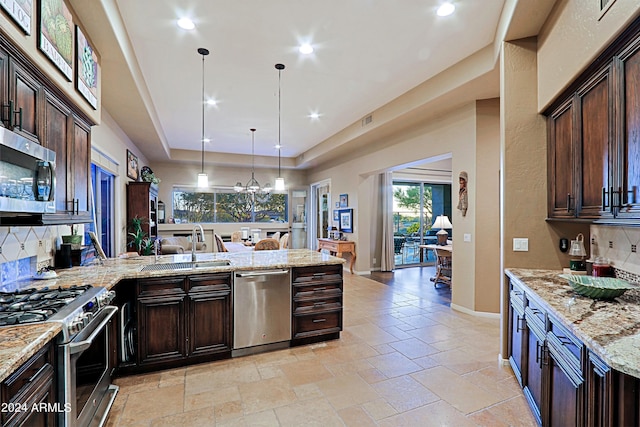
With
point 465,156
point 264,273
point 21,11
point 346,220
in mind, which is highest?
point 21,11

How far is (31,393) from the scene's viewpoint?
1290mm

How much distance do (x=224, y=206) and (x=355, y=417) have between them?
839cm

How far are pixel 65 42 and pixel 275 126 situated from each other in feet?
14.2

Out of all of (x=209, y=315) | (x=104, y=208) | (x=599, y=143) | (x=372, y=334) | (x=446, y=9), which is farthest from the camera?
(x=104, y=208)

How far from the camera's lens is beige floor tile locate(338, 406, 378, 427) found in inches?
83.5

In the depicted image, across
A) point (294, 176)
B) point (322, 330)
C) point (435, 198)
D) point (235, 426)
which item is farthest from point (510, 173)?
point (294, 176)

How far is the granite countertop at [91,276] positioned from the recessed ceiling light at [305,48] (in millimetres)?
2300

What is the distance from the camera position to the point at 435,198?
28.5ft

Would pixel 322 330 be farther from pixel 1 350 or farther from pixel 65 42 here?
pixel 65 42

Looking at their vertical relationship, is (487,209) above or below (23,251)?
above

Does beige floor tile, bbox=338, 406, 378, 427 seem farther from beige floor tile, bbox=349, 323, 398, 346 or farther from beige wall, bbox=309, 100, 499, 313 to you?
beige wall, bbox=309, 100, 499, 313

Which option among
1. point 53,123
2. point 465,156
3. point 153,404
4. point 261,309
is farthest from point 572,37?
point 153,404

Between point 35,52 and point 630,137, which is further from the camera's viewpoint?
point 35,52

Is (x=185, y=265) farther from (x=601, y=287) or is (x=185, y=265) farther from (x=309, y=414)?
(x=601, y=287)
